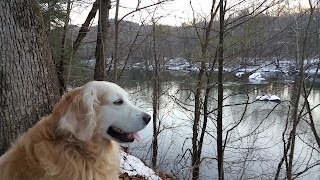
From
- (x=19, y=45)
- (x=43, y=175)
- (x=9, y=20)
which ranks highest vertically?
(x=9, y=20)

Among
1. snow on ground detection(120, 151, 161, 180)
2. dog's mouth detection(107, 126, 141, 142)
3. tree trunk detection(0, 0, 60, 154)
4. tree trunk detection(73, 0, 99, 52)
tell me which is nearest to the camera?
dog's mouth detection(107, 126, 141, 142)

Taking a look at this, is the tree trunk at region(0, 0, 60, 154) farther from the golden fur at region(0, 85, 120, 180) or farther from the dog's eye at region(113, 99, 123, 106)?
the dog's eye at region(113, 99, 123, 106)

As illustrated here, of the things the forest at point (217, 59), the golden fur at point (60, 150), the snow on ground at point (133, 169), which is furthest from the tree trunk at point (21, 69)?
the forest at point (217, 59)

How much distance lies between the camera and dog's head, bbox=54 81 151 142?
A: 2.98 metres

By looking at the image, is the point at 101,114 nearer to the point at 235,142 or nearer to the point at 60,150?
the point at 60,150

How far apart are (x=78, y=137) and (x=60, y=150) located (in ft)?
0.67

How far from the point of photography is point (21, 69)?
3973 millimetres

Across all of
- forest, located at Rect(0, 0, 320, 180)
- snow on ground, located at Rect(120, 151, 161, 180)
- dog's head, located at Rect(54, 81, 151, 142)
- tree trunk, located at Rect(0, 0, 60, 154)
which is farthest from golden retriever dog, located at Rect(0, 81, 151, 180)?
forest, located at Rect(0, 0, 320, 180)

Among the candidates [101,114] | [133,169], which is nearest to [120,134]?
[101,114]

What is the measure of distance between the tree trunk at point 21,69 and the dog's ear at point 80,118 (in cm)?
134

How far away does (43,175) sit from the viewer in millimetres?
2875

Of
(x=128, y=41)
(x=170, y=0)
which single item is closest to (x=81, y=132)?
(x=170, y=0)

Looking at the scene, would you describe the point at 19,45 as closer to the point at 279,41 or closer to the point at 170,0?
the point at 170,0

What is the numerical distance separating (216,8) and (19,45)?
27.5 ft
